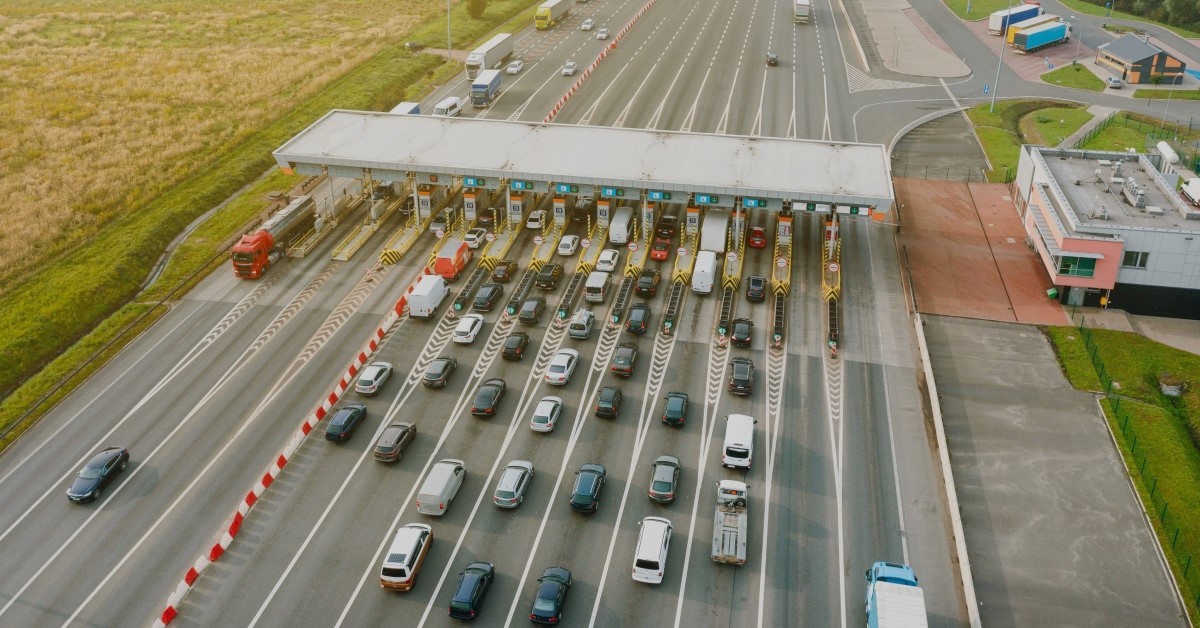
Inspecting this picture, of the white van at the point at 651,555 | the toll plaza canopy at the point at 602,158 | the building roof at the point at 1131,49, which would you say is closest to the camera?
the white van at the point at 651,555

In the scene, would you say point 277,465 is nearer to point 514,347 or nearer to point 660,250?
point 514,347

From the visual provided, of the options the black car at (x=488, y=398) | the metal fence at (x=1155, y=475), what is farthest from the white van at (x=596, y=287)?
the metal fence at (x=1155, y=475)

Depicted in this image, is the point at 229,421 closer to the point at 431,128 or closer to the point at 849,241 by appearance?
the point at 431,128

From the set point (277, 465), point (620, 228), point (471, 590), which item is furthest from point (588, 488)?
point (620, 228)

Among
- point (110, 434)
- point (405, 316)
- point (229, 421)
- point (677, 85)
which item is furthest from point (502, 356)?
point (677, 85)

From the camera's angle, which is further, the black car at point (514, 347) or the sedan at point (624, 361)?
the black car at point (514, 347)

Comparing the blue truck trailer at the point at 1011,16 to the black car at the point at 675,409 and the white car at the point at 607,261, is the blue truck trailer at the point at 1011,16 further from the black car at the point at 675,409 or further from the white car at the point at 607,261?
the black car at the point at 675,409
